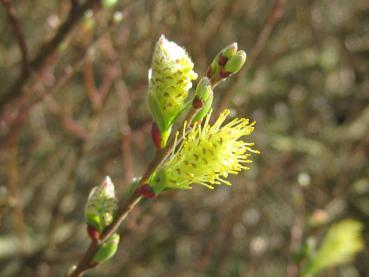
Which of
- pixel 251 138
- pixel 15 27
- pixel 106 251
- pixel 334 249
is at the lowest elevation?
pixel 334 249

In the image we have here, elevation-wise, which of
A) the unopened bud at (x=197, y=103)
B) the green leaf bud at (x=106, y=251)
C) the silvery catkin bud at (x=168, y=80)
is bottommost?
the green leaf bud at (x=106, y=251)

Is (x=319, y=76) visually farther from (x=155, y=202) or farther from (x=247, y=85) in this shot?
(x=155, y=202)

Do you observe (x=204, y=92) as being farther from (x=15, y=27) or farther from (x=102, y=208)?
(x=15, y=27)

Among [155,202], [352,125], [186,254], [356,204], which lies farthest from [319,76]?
[155,202]

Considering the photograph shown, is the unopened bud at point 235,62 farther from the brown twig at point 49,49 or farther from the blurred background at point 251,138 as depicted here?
the blurred background at point 251,138

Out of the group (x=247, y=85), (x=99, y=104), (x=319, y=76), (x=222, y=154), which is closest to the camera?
(x=222, y=154)

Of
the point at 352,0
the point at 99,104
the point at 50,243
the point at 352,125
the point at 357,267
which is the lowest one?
the point at 357,267

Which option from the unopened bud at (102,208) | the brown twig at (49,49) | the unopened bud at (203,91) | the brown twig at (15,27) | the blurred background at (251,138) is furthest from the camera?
the blurred background at (251,138)

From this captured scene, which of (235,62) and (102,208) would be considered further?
(102,208)

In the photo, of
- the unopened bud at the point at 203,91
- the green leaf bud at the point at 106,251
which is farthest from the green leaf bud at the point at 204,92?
the green leaf bud at the point at 106,251

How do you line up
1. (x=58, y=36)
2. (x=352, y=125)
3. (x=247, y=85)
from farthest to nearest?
(x=352, y=125), (x=247, y=85), (x=58, y=36)

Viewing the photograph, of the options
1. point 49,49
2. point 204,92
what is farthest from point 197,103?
point 49,49
